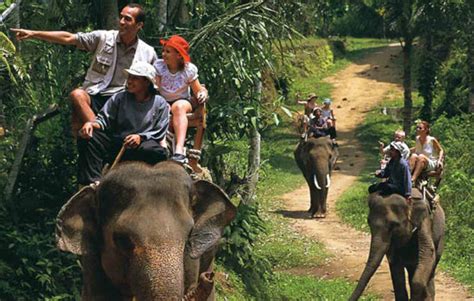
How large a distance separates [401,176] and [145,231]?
23.1ft

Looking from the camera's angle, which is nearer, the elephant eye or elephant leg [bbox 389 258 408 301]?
the elephant eye

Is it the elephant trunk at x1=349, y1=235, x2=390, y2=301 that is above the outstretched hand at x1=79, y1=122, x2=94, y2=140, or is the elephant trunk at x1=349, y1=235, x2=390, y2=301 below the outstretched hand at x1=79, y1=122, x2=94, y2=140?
below

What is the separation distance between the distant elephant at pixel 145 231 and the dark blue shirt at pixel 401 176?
593 cm

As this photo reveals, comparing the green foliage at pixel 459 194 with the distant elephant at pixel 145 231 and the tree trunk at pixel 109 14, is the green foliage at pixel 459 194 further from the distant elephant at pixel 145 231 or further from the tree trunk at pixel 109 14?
the distant elephant at pixel 145 231

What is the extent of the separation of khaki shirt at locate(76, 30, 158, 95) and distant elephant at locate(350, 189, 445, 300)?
5.09 metres

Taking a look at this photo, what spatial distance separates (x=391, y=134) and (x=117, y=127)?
24275mm

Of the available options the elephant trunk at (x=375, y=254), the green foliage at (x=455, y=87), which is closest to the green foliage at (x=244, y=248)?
the elephant trunk at (x=375, y=254)

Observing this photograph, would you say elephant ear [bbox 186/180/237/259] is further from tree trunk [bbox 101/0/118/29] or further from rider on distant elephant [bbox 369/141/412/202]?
rider on distant elephant [bbox 369/141/412/202]

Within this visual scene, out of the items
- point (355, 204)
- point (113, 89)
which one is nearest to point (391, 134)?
point (355, 204)

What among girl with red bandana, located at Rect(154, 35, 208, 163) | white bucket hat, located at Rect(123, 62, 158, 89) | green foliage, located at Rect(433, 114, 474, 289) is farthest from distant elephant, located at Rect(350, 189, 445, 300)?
white bucket hat, located at Rect(123, 62, 158, 89)

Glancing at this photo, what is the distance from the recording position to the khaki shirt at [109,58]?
29.0 feet

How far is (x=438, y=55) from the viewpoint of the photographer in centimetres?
3584

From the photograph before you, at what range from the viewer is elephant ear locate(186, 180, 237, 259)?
7508mm

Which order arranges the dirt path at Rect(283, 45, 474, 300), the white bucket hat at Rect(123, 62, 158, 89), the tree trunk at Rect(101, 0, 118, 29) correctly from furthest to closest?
the dirt path at Rect(283, 45, 474, 300)
the tree trunk at Rect(101, 0, 118, 29)
the white bucket hat at Rect(123, 62, 158, 89)
